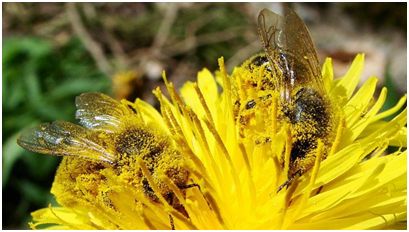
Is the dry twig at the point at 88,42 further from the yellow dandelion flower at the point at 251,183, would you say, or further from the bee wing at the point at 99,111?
the yellow dandelion flower at the point at 251,183

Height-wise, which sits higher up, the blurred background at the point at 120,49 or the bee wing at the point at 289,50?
the blurred background at the point at 120,49

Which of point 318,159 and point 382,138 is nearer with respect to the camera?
point 318,159

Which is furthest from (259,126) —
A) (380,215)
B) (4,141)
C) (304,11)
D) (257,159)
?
(304,11)

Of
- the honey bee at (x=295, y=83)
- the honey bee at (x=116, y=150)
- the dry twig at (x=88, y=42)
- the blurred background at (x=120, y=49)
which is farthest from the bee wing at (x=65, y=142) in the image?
the dry twig at (x=88, y=42)

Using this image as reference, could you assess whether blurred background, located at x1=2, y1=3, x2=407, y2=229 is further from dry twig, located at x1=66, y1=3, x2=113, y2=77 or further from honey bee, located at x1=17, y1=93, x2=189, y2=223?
honey bee, located at x1=17, y1=93, x2=189, y2=223

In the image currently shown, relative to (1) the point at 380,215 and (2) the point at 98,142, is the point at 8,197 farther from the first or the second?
(1) the point at 380,215
